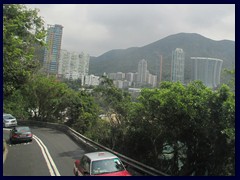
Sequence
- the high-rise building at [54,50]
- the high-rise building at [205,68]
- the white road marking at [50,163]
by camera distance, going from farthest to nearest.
Result: the high-rise building at [54,50] → the high-rise building at [205,68] → the white road marking at [50,163]

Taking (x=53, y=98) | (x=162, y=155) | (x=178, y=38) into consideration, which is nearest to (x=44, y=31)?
(x=162, y=155)

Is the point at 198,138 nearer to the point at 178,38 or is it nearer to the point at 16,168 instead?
the point at 16,168

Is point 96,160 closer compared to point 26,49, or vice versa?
point 96,160

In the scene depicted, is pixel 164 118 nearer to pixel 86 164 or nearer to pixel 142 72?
pixel 86 164

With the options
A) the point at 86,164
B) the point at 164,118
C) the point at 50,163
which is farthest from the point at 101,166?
the point at 164,118

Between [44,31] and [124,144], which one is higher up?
[44,31]

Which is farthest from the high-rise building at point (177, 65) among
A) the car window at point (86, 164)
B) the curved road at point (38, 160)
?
the car window at point (86, 164)

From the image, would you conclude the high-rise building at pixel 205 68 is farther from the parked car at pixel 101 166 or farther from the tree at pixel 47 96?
the parked car at pixel 101 166
